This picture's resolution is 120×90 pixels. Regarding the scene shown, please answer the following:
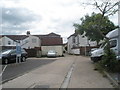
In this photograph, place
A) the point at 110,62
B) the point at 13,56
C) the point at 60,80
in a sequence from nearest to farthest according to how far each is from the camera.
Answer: the point at 60,80, the point at 110,62, the point at 13,56

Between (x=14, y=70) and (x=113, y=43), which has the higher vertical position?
(x=113, y=43)

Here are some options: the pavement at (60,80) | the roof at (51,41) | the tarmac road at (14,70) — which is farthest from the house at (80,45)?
the pavement at (60,80)

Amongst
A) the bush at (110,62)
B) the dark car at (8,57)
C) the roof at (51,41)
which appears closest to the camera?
the bush at (110,62)

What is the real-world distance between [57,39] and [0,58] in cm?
4386

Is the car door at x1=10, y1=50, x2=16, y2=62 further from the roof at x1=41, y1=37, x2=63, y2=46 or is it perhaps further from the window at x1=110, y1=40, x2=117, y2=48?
the roof at x1=41, y1=37, x2=63, y2=46

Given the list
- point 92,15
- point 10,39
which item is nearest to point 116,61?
point 92,15

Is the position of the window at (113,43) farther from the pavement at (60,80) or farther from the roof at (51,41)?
the roof at (51,41)

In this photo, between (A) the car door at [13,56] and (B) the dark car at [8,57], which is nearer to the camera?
(B) the dark car at [8,57]

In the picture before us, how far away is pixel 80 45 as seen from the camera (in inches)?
2662

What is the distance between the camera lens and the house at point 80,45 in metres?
54.1

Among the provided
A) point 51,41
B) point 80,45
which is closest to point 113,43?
point 80,45

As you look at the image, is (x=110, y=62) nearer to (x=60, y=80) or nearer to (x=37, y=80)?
(x=60, y=80)

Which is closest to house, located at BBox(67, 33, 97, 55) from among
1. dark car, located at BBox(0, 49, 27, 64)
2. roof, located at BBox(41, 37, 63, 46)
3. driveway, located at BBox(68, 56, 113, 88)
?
roof, located at BBox(41, 37, 63, 46)

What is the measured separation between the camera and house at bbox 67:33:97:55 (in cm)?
5412
